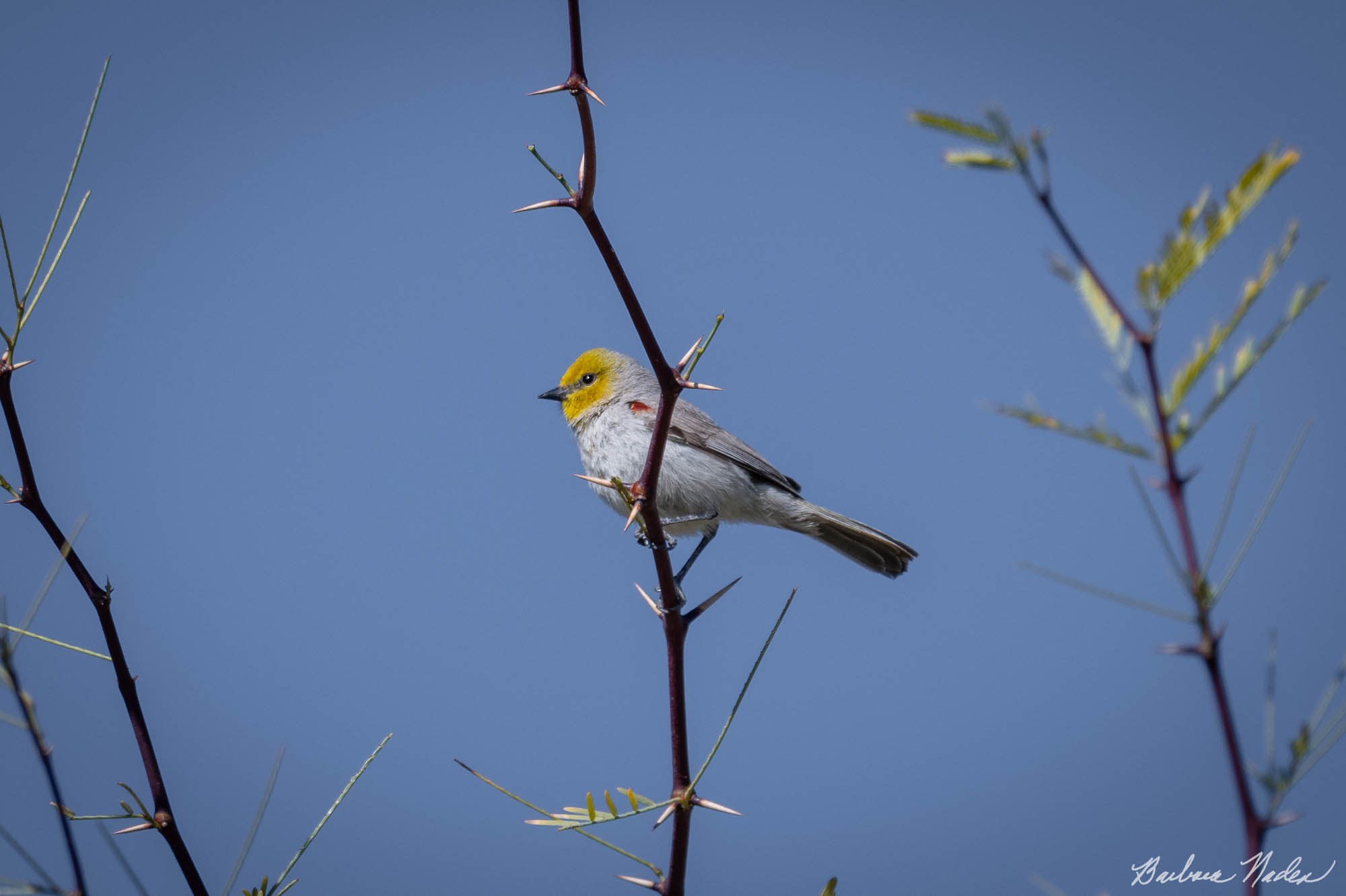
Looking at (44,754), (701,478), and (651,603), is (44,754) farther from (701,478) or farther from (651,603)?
(701,478)

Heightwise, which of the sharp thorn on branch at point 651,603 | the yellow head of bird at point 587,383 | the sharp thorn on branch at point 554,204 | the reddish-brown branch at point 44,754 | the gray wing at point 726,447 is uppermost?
the yellow head of bird at point 587,383

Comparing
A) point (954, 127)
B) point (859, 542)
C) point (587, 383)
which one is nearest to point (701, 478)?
point (859, 542)

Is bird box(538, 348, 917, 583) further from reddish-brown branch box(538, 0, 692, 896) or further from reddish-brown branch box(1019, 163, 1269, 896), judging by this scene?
reddish-brown branch box(1019, 163, 1269, 896)

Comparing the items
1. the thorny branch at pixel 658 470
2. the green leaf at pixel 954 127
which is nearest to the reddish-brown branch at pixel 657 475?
the thorny branch at pixel 658 470

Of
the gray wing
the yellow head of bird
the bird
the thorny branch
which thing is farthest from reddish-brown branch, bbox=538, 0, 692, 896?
the yellow head of bird

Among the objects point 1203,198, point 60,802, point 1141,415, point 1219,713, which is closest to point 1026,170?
point 1203,198

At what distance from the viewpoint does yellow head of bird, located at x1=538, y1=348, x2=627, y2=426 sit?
606cm

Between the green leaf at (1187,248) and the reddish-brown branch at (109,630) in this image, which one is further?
the reddish-brown branch at (109,630)

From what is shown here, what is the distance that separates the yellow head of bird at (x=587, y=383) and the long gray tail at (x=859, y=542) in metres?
1.35

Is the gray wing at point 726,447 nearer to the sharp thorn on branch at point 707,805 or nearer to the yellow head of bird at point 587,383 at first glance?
the yellow head of bird at point 587,383

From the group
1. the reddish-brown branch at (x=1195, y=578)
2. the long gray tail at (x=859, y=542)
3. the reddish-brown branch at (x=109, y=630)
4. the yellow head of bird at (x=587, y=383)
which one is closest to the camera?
the reddish-brown branch at (x=1195, y=578)

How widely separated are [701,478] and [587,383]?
3.30 ft

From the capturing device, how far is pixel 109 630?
1.92 metres

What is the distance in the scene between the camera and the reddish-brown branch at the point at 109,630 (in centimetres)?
176
